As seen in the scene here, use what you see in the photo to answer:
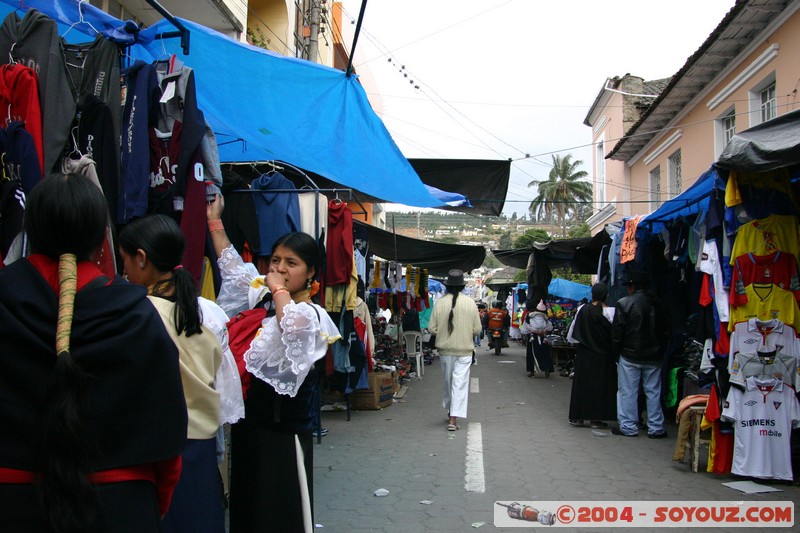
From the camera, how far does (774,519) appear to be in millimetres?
4754

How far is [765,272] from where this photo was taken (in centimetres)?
559

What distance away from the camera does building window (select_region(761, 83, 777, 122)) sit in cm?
1214

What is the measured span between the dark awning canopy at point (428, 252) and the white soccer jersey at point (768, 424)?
6877 millimetres

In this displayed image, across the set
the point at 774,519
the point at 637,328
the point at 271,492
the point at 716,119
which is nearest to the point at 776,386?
the point at 774,519

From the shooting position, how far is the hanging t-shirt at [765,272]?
559 cm

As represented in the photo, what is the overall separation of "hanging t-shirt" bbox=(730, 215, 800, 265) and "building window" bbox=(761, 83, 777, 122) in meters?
7.80

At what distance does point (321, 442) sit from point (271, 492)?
445 centimetres

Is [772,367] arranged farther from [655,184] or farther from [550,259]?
[655,184]

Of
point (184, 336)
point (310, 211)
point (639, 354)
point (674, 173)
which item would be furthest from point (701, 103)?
point (184, 336)

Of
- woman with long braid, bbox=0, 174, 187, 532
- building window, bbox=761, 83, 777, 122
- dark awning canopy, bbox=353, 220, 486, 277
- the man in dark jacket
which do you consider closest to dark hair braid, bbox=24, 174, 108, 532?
woman with long braid, bbox=0, 174, 187, 532

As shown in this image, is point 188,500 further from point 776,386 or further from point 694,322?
point 694,322

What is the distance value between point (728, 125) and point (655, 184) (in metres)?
5.70

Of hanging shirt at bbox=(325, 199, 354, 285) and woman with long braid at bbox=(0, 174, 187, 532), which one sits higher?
hanging shirt at bbox=(325, 199, 354, 285)

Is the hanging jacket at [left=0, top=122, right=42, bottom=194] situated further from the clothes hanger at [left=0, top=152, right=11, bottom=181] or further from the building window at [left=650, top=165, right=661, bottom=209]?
the building window at [left=650, top=165, right=661, bottom=209]
